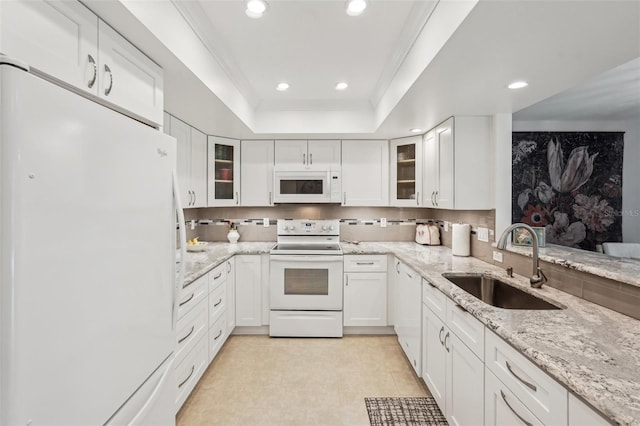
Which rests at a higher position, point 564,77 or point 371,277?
point 564,77

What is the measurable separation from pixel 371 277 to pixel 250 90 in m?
2.19

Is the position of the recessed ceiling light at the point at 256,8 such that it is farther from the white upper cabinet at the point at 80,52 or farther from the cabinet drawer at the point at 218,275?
the cabinet drawer at the point at 218,275

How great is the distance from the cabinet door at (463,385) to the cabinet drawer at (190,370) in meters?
1.60

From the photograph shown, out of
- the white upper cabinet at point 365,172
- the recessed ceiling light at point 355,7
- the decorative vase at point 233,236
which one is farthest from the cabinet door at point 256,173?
the recessed ceiling light at point 355,7

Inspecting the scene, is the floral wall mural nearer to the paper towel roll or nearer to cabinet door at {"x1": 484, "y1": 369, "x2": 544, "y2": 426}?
the paper towel roll

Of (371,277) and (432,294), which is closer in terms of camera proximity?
(432,294)

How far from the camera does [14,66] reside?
2.16 ft

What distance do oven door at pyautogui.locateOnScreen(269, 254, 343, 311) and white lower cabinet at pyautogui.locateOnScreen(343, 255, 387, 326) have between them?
0.34 ft

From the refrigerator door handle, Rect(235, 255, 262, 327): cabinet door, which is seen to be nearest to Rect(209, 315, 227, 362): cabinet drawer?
Rect(235, 255, 262, 327): cabinet door

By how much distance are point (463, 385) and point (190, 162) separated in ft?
9.00

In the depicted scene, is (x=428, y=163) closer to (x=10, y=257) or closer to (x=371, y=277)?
(x=371, y=277)

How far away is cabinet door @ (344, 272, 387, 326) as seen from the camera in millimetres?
3059

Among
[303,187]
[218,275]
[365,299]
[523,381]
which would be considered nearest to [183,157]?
[218,275]

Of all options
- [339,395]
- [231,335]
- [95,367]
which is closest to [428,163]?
[339,395]
